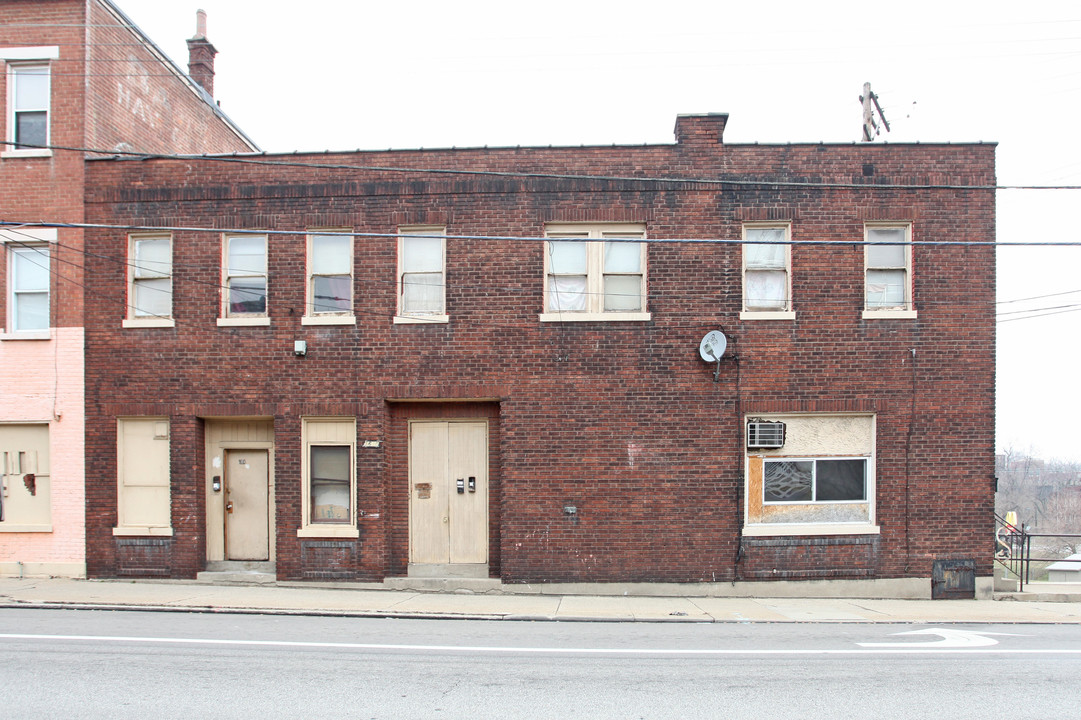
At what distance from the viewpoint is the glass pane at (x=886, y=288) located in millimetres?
13156

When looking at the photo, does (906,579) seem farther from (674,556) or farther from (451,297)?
(451,297)

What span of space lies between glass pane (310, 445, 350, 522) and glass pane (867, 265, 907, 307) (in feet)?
29.1

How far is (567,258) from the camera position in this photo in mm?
13320

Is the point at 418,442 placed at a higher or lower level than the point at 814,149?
lower

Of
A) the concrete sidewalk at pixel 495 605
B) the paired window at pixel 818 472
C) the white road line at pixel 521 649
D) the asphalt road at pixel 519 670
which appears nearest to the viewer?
the asphalt road at pixel 519 670

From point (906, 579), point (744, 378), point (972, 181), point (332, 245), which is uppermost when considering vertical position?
point (972, 181)

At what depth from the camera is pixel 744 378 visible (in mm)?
12984

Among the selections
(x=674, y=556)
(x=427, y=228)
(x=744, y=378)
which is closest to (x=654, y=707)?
(x=674, y=556)

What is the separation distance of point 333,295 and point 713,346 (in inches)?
244

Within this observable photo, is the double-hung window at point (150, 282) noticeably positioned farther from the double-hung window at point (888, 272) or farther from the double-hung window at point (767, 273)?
the double-hung window at point (888, 272)

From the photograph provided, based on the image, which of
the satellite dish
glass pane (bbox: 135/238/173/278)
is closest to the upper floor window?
glass pane (bbox: 135/238/173/278)

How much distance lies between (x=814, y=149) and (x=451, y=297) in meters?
6.28

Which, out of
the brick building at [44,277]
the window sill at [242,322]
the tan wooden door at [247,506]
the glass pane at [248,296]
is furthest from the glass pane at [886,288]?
the brick building at [44,277]

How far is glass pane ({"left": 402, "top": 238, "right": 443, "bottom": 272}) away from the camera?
13414 millimetres
